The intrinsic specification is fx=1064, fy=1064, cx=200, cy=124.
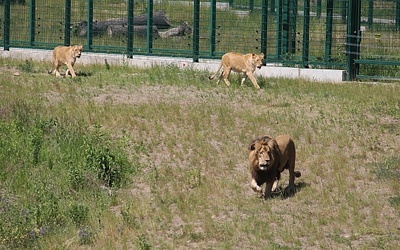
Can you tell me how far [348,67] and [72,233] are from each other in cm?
1096

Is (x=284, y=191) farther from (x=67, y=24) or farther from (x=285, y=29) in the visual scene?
(x=67, y=24)

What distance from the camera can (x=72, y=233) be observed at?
1320 centimetres

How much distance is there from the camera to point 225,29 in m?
25.0

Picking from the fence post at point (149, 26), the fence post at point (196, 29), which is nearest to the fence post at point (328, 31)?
the fence post at point (196, 29)

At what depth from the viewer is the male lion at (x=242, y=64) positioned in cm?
2130

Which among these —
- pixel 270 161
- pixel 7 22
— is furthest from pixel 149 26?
pixel 270 161

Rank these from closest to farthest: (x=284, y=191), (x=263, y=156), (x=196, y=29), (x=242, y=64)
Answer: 1. (x=263, y=156)
2. (x=284, y=191)
3. (x=242, y=64)
4. (x=196, y=29)

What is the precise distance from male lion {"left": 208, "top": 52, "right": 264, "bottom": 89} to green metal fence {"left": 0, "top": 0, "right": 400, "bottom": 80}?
2.15 m

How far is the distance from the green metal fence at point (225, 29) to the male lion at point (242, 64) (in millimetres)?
2147

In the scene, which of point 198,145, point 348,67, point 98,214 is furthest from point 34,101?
point 348,67

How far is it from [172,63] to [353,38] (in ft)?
13.6

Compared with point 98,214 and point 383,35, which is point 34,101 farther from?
point 383,35

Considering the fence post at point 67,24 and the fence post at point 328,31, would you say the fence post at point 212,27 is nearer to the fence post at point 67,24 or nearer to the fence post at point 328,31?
the fence post at point 328,31

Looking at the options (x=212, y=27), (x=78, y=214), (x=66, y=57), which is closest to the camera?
(x=78, y=214)
